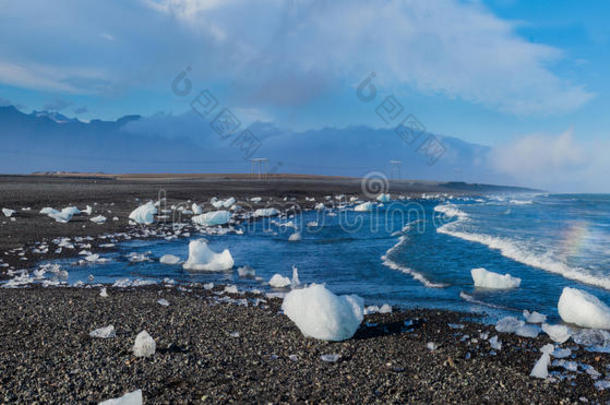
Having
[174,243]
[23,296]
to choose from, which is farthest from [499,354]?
[174,243]

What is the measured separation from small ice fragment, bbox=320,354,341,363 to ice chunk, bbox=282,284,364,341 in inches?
16.6

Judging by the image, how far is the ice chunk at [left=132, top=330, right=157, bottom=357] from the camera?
4.88m

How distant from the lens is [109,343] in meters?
5.21

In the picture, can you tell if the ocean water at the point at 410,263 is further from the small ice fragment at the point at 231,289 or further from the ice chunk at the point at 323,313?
the ice chunk at the point at 323,313

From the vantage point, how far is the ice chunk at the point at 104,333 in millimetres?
5425

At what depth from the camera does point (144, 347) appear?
4887 mm

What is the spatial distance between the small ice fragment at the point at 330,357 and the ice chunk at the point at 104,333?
271 cm

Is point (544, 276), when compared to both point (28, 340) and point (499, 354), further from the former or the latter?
point (28, 340)

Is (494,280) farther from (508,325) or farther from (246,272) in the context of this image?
(246,272)

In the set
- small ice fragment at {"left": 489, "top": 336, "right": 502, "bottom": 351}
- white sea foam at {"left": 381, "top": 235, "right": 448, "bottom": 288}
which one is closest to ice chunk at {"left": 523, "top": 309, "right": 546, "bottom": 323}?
small ice fragment at {"left": 489, "top": 336, "right": 502, "bottom": 351}

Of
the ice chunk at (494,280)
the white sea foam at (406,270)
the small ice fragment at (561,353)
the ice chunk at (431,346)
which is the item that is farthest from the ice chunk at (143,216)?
the small ice fragment at (561,353)

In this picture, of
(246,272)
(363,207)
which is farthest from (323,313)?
(363,207)

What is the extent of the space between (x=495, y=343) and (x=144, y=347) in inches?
177

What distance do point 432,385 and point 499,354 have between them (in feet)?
5.12
